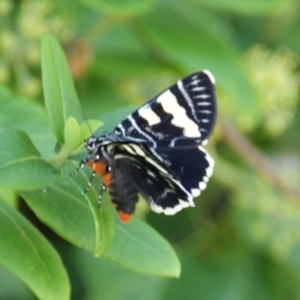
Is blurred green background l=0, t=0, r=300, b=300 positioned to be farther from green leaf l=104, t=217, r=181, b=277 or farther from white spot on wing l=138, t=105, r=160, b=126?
green leaf l=104, t=217, r=181, b=277

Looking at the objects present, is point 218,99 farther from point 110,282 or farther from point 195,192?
point 195,192

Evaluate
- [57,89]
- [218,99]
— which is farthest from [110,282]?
[57,89]

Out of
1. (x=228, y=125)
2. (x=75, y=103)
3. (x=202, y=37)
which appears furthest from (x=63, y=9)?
(x=75, y=103)

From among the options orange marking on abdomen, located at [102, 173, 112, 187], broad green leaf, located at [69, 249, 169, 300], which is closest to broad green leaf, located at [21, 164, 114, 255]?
orange marking on abdomen, located at [102, 173, 112, 187]

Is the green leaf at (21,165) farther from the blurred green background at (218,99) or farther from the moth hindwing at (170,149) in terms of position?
the blurred green background at (218,99)

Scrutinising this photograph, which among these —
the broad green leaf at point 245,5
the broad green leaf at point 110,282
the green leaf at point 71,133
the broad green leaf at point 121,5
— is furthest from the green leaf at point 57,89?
the broad green leaf at point 110,282
